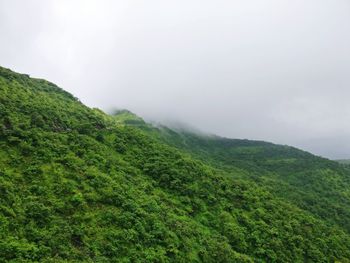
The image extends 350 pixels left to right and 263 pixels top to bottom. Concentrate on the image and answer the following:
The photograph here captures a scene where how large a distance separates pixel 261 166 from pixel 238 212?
92646 mm

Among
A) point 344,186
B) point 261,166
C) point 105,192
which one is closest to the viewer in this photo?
point 105,192

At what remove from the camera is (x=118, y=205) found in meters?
48.1

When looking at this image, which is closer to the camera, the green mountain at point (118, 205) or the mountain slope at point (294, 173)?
the green mountain at point (118, 205)

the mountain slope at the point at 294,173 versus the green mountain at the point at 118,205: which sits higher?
the mountain slope at the point at 294,173

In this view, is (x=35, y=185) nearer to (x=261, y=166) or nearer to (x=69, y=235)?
(x=69, y=235)

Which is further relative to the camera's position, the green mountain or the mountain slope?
the mountain slope

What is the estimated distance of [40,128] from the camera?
194 feet

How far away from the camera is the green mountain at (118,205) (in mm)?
39219

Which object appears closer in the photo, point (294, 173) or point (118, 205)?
point (118, 205)

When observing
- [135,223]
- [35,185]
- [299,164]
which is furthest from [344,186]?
[35,185]

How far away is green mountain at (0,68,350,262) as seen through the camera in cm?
3922

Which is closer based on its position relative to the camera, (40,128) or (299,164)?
(40,128)

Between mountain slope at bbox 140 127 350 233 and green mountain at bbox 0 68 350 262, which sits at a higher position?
mountain slope at bbox 140 127 350 233

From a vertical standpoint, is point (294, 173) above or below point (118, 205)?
above
